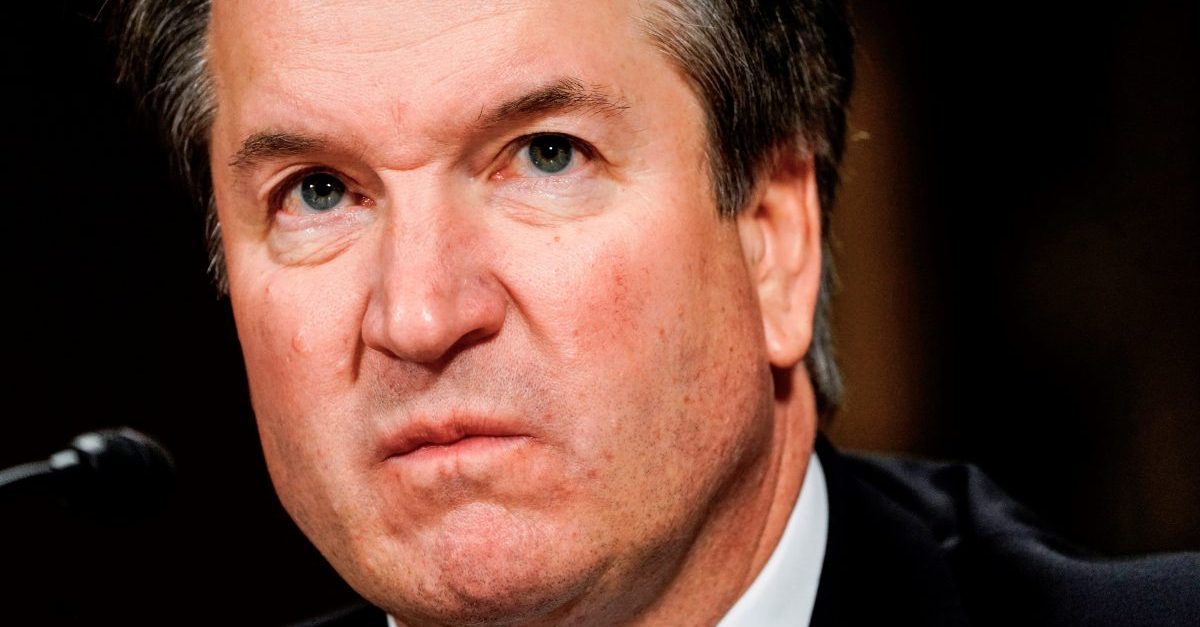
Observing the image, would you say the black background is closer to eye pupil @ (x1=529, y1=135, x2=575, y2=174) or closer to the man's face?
the man's face

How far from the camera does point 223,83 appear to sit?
1953mm

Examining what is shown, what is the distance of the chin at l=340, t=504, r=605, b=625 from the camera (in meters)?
1.70

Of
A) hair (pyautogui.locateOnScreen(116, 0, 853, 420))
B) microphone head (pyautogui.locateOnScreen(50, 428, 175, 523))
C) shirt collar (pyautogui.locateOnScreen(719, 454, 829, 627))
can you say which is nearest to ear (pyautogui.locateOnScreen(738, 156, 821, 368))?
hair (pyautogui.locateOnScreen(116, 0, 853, 420))

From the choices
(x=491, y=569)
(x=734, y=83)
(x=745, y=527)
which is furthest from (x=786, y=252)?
(x=491, y=569)

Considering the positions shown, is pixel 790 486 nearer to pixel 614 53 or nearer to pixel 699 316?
pixel 699 316

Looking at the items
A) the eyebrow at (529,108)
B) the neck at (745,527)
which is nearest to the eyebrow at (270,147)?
the eyebrow at (529,108)

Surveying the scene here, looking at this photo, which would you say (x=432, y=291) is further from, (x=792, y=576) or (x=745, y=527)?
(x=792, y=576)

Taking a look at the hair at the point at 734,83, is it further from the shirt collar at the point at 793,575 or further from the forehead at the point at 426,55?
the shirt collar at the point at 793,575

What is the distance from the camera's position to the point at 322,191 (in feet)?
6.22

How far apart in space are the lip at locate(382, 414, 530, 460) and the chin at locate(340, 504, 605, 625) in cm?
8

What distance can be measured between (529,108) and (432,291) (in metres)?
0.27

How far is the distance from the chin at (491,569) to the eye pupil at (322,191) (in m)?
0.46

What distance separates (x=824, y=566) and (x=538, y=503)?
→ 56 centimetres

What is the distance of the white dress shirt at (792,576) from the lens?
199 centimetres
